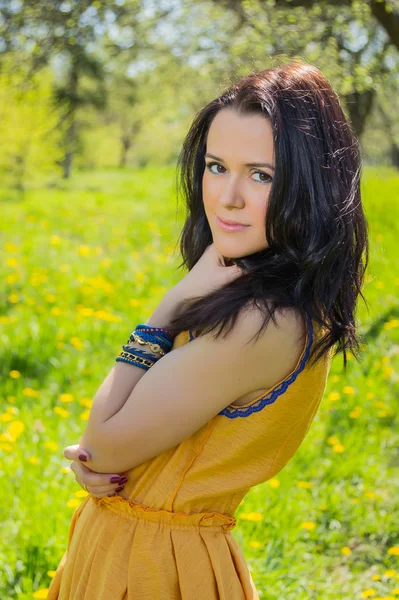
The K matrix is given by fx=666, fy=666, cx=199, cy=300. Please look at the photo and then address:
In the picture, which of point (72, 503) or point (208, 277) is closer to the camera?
point (208, 277)

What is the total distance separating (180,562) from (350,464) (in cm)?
185

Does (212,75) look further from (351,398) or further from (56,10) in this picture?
(351,398)

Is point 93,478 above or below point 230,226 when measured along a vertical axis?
below

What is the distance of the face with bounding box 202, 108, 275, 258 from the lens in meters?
1.21

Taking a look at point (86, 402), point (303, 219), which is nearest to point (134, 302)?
point (86, 402)

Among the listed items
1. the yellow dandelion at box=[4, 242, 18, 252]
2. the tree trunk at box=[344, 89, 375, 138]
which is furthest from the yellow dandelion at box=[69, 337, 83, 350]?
the tree trunk at box=[344, 89, 375, 138]

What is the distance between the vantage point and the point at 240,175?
1239 millimetres

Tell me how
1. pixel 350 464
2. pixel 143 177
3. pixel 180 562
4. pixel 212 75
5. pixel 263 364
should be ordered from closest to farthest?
1. pixel 263 364
2. pixel 180 562
3. pixel 350 464
4. pixel 212 75
5. pixel 143 177

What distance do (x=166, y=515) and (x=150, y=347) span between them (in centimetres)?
33

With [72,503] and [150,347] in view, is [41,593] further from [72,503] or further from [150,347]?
[150,347]

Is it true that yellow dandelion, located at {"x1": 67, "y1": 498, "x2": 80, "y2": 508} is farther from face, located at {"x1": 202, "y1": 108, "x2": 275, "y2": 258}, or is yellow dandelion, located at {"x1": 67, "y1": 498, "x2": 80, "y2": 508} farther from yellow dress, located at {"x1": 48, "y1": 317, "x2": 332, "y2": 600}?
face, located at {"x1": 202, "y1": 108, "x2": 275, "y2": 258}

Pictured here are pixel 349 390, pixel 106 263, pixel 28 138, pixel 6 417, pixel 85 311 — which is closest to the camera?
pixel 6 417

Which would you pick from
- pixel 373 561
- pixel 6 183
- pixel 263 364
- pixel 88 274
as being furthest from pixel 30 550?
pixel 6 183

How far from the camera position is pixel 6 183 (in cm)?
1036
